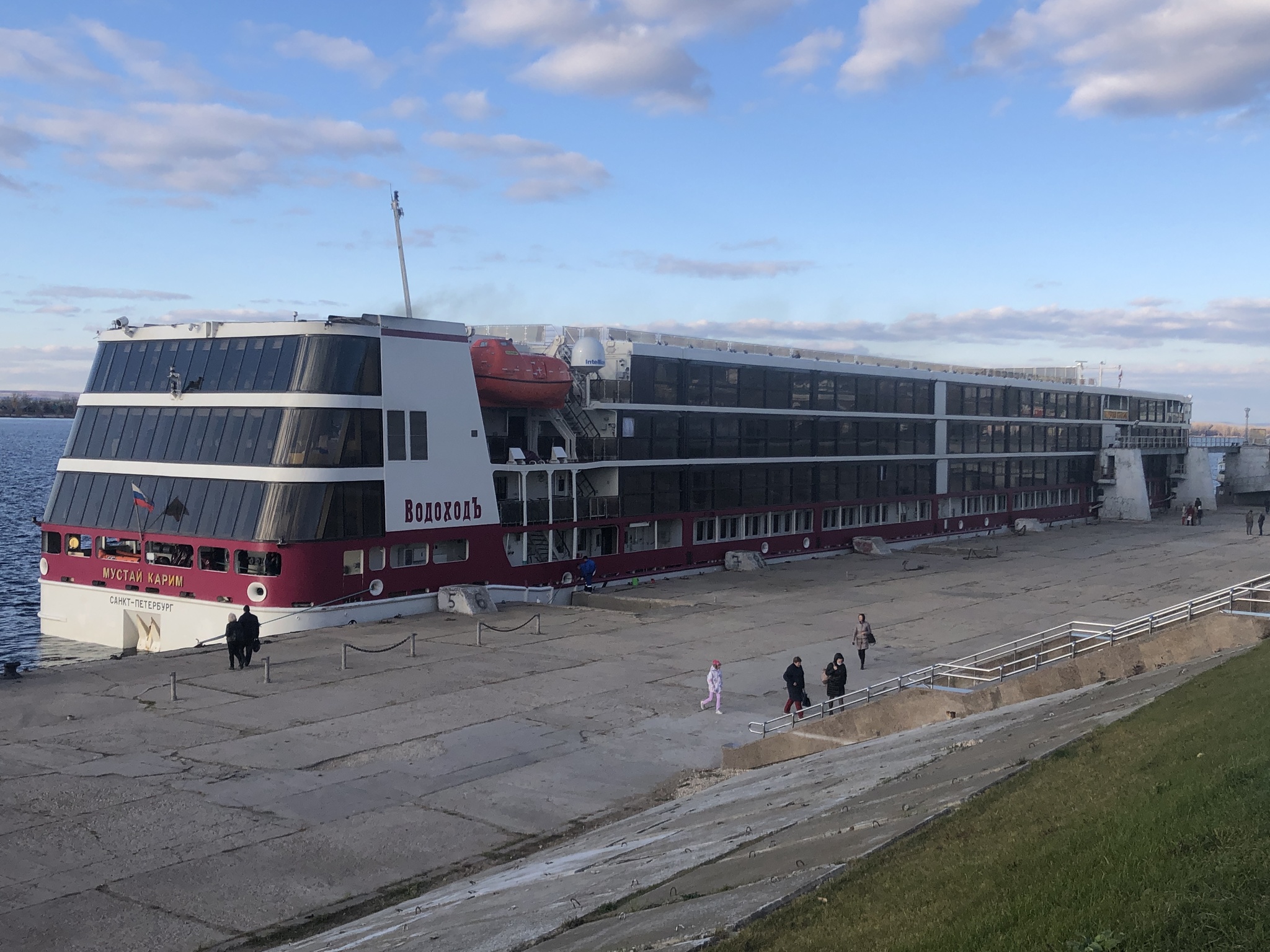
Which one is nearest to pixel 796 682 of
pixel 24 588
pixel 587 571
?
pixel 587 571

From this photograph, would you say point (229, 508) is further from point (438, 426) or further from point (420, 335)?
point (420, 335)

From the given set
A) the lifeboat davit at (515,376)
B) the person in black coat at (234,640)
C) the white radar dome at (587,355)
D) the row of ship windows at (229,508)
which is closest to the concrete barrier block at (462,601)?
the row of ship windows at (229,508)

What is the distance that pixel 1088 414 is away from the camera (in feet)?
263

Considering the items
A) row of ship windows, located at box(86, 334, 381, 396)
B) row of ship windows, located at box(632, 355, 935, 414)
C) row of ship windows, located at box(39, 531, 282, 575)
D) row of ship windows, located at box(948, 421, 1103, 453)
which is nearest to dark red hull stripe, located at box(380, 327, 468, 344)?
row of ship windows, located at box(86, 334, 381, 396)

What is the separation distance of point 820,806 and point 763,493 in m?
37.8

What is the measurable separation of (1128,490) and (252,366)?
6836cm

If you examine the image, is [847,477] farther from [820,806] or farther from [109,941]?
[109,941]

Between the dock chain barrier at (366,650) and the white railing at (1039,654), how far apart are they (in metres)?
10.1

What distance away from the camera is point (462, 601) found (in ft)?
115

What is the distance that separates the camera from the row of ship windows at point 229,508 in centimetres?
3133

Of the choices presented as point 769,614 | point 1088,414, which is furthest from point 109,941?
point 1088,414

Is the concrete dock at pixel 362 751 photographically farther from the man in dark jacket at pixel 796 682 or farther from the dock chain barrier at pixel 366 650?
the man in dark jacket at pixel 796 682

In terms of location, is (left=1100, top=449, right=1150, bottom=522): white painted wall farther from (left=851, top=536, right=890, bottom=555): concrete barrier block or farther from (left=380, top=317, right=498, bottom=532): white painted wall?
(left=380, top=317, right=498, bottom=532): white painted wall

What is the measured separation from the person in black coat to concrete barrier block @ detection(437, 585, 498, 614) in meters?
9.67
